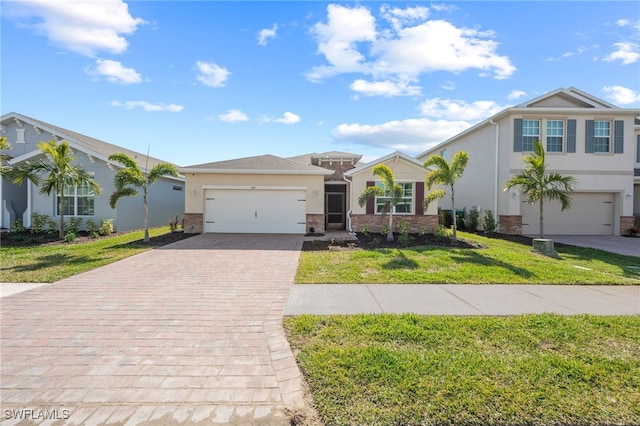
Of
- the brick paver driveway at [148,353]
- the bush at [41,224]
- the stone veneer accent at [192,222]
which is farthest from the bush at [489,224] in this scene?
the bush at [41,224]

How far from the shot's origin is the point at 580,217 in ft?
52.3

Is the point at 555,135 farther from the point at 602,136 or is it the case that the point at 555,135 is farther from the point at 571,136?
the point at 602,136

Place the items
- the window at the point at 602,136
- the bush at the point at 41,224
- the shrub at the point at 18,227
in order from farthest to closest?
the window at the point at 602,136
the bush at the point at 41,224
the shrub at the point at 18,227

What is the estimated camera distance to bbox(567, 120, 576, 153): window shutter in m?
15.2

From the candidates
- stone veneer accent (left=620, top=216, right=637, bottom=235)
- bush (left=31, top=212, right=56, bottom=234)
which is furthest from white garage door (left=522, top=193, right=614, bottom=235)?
bush (left=31, top=212, right=56, bottom=234)

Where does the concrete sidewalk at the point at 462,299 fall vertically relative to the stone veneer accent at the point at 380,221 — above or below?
below

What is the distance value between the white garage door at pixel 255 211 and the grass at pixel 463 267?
16.4 feet

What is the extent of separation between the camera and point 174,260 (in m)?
9.20

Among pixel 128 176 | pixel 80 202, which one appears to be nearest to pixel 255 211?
pixel 128 176

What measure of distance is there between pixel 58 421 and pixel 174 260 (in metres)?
6.85

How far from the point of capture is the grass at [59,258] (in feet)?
24.0

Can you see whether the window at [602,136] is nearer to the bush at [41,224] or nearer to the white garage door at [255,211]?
the white garage door at [255,211]

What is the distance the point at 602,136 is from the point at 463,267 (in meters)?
13.6

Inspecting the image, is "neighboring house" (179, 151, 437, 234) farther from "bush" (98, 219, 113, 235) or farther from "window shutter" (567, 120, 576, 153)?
"window shutter" (567, 120, 576, 153)
